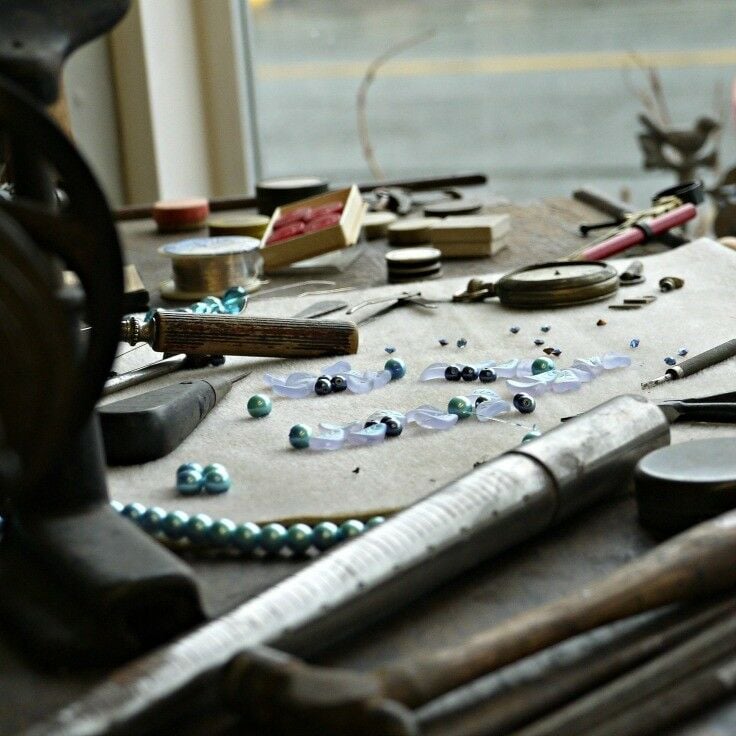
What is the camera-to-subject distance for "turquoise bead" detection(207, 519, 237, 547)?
2.17 ft

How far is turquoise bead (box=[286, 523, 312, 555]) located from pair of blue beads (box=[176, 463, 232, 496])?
113mm

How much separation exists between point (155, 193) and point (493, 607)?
2.60m


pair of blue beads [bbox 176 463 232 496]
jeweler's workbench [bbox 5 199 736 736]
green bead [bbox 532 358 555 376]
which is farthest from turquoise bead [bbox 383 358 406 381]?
pair of blue beads [bbox 176 463 232 496]

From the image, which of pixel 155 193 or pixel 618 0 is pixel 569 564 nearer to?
pixel 155 193

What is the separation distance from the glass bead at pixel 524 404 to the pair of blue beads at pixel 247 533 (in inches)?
8.8

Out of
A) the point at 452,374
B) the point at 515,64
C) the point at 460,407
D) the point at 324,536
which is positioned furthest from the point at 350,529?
the point at 515,64

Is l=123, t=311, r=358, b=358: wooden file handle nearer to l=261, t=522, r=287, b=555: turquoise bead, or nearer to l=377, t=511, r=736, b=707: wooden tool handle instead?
l=261, t=522, r=287, b=555: turquoise bead

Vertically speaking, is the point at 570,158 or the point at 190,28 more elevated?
the point at 190,28

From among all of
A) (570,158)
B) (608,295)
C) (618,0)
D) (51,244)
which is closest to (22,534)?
(51,244)

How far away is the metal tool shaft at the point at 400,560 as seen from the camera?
0.48 m

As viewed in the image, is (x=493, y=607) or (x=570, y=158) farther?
(x=570, y=158)

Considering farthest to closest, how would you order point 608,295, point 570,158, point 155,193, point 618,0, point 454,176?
point 618,0 < point 570,158 < point 155,193 < point 454,176 < point 608,295

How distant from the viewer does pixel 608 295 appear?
1.20m

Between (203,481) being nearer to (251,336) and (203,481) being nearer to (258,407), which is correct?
(258,407)
